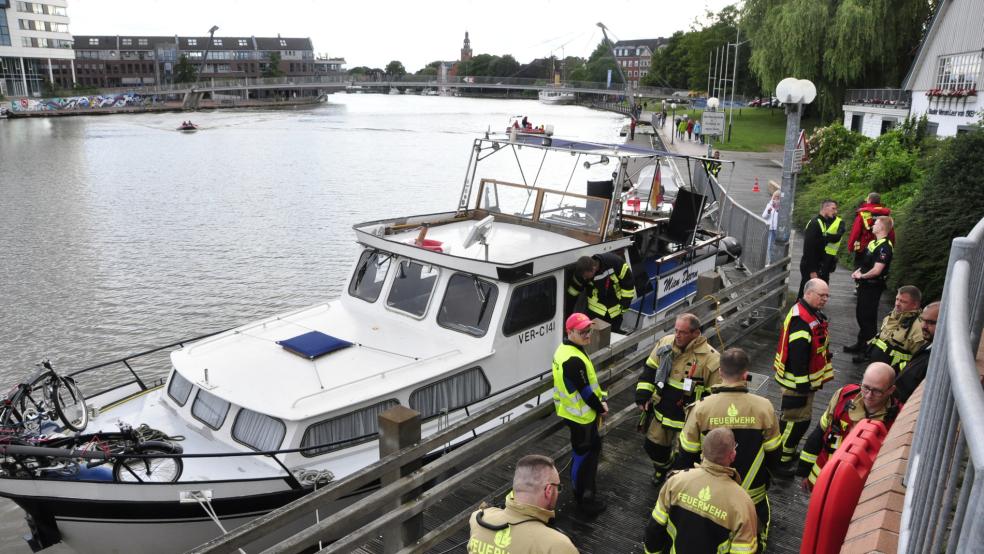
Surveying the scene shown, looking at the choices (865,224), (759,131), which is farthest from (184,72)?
(865,224)

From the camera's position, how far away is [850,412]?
5.30 meters

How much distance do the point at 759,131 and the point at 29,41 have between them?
10612cm

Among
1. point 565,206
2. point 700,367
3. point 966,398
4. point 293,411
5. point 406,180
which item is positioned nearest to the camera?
point 966,398

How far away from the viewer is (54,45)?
11500 cm

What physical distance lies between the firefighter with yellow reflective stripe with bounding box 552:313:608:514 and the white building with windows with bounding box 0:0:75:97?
391ft

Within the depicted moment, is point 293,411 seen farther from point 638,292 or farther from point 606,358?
point 638,292

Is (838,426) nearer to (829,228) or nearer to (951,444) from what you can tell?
(951,444)

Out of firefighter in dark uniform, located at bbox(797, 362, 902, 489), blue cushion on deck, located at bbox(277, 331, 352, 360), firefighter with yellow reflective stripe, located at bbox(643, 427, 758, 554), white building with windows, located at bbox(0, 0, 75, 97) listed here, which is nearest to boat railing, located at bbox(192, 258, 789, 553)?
firefighter with yellow reflective stripe, located at bbox(643, 427, 758, 554)

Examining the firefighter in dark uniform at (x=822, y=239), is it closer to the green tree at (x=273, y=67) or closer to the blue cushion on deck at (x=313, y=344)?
the blue cushion on deck at (x=313, y=344)

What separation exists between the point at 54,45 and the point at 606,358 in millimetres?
133320

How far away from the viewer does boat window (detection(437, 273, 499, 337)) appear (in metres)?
8.49

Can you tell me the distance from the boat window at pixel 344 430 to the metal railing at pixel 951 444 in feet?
16.8

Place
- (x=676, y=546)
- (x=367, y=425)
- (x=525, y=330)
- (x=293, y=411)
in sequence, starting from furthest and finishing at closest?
(x=525, y=330) < (x=367, y=425) < (x=293, y=411) < (x=676, y=546)

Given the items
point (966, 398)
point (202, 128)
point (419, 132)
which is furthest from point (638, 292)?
point (202, 128)
